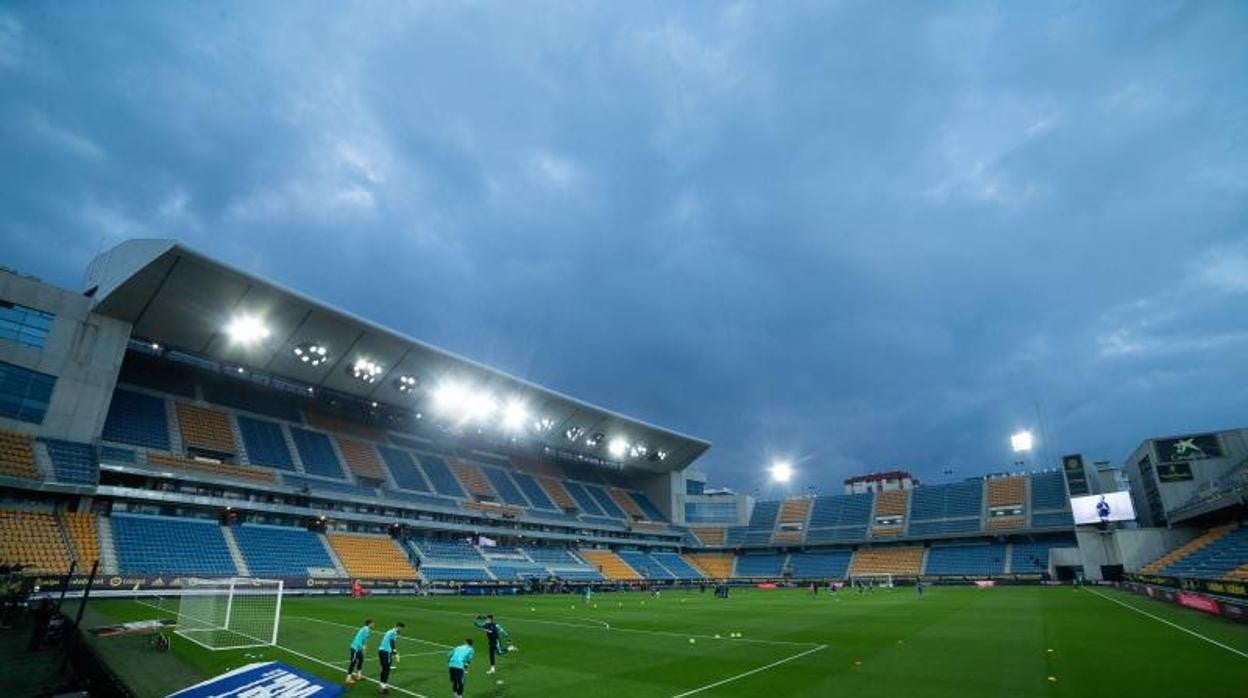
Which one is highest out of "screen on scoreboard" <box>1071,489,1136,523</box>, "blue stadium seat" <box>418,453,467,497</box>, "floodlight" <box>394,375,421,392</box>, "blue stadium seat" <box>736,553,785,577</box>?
"floodlight" <box>394,375,421,392</box>

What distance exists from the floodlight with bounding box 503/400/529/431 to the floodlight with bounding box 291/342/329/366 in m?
21.0

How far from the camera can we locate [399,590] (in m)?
45.1

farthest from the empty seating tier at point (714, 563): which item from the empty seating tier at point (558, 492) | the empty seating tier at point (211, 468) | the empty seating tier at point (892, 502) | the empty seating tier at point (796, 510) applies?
the empty seating tier at point (211, 468)

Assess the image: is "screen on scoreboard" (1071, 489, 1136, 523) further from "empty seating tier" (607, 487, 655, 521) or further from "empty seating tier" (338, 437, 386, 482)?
"empty seating tier" (338, 437, 386, 482)

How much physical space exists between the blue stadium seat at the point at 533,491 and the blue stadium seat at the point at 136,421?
36754mm

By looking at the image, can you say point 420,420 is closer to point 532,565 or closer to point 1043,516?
point 532,565

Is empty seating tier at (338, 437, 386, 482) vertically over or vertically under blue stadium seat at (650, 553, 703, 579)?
over

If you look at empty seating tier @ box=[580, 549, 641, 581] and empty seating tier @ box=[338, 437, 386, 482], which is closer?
empty seating tier @ box=[338, 437, 386, 482]

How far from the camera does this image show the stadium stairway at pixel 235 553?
38.8 m

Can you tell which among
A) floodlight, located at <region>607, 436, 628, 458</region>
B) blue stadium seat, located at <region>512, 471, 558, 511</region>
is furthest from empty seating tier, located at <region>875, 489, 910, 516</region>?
blue stadium seat, located at <region>512, 471, 558, 511</region>

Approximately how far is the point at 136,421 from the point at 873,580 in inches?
3002

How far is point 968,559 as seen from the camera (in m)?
70.0

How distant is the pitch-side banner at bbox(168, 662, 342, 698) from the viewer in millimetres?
12312

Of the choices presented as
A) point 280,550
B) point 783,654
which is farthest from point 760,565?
point 783,654
